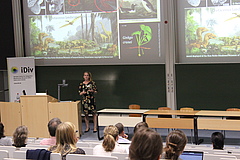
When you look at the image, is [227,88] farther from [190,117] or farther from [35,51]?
[35,51]

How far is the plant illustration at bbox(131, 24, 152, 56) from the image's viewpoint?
9836mm

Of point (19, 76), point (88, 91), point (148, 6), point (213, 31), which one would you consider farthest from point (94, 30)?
point (213, 31)

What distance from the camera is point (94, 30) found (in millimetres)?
10320

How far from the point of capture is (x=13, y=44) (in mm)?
10938

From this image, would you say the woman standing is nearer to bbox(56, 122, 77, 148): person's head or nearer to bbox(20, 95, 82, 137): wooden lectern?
bbox(20, 95, 82, 137): wooden lectern

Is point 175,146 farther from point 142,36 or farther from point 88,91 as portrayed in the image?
point 142,36

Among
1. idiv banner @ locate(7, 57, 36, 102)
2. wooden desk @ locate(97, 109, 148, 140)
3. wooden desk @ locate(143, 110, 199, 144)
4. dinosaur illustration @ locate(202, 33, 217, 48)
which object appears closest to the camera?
wooden desk @ locate(143, 110, 199, 144)

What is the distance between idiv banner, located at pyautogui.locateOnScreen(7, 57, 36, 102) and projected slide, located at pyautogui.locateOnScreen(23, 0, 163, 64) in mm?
603

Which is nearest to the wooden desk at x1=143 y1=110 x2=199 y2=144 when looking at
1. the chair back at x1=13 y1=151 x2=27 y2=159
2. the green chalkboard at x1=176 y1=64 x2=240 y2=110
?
the green chalkboard at x1=176 y1=64 x2=240 y2=110

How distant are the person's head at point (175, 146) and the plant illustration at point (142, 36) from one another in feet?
22.4

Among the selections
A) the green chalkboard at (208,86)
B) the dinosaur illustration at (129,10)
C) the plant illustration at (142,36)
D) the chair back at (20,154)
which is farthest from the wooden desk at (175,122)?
the chair back at (20,154)

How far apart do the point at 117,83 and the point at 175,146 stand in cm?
704

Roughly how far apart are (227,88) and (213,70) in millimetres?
540

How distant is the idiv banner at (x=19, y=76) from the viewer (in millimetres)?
10391
